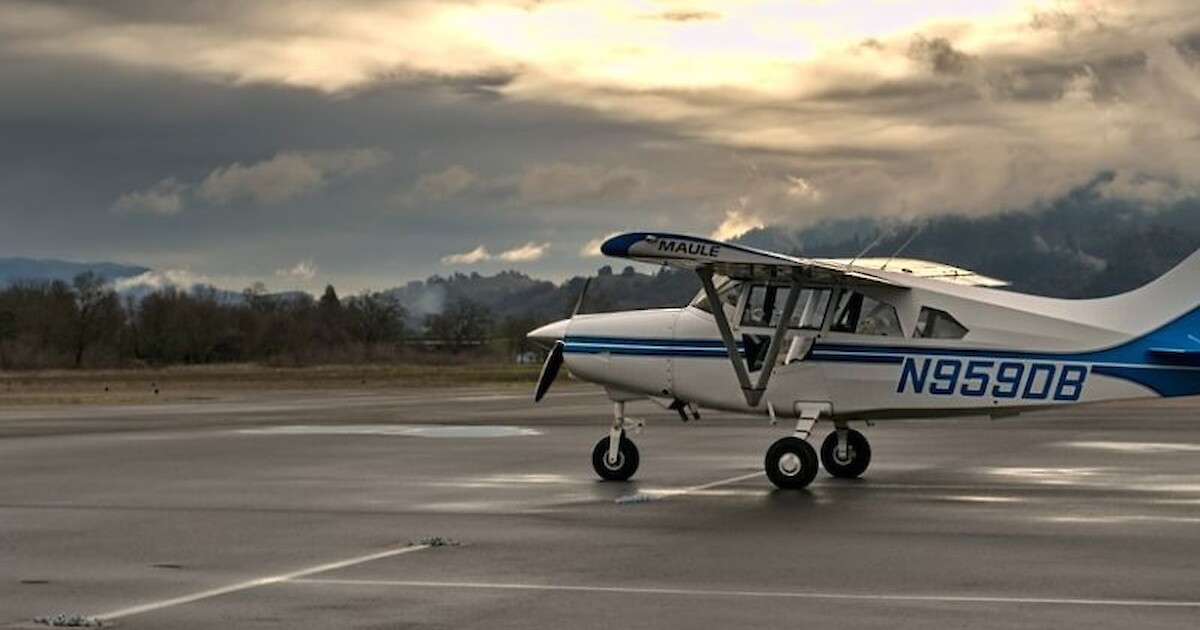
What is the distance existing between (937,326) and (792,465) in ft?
7.25

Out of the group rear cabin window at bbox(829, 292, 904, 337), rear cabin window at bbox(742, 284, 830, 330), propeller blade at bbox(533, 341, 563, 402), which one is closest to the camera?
rear cabin window at bbox(829, 292, 904, 337)

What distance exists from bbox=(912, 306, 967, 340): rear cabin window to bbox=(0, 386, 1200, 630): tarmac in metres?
1.72

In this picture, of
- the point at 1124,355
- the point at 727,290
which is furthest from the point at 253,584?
the point at 1124,355

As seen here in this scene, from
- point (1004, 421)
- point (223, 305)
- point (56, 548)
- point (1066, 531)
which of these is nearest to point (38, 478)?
point (56, 548)

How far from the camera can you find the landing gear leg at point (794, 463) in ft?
59.3

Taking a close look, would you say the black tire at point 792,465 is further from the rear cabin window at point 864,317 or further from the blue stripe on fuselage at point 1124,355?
the rear cabin window at point 864,317

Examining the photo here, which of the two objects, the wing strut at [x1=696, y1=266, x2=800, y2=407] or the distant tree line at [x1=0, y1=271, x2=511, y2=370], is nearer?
the wing strut at [x1=696, y1=266, x2=800, y2=407]

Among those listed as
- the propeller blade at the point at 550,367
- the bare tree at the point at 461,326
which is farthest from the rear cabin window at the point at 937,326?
the bare tree at the point at 461,326

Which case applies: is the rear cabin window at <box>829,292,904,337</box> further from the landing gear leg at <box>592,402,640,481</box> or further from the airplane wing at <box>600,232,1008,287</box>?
the landing gear leg at <box>592,402,640,481</box>

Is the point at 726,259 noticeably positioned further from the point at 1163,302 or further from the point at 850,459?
the point at 1163,302

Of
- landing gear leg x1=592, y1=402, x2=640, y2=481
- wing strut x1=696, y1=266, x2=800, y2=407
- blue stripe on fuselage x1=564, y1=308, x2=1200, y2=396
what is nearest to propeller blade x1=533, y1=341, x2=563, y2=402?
landing gear leg x1=592, y1=402, x2=640, y2=481

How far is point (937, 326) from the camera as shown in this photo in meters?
18.2

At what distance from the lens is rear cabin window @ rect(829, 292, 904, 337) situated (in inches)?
722

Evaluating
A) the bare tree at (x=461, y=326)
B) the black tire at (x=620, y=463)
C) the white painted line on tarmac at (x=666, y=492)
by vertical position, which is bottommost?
the white painted line on tarmac at (x=666, y=492)
